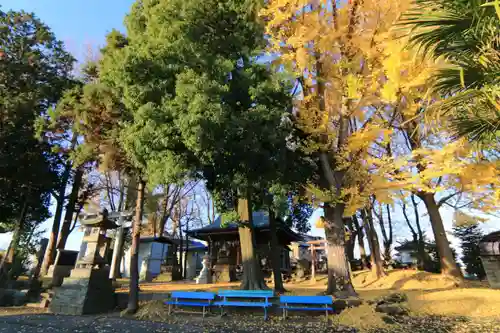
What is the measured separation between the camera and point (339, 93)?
874cm

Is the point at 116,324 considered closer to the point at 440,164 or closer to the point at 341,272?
the point at 341,272

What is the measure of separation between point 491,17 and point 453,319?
6.40 metres

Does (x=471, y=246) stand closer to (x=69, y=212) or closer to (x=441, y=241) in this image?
(x=441, y=241)

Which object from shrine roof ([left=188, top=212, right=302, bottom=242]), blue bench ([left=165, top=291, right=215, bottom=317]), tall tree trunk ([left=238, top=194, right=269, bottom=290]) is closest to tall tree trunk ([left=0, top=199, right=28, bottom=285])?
shrine roof ([left=188, top=212, right=302, bottom=242])

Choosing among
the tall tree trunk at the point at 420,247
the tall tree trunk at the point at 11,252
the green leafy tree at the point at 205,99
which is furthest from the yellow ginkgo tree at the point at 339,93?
the tall tree trunk at the point at 11,252

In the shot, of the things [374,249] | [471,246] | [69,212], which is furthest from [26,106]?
[471,246]

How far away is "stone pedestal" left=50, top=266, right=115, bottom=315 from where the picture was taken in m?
8.67

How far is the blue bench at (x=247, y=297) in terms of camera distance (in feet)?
23.8

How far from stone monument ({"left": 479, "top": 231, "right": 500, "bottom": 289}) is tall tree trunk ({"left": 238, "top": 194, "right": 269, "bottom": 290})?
931cm

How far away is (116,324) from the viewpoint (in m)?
6.92

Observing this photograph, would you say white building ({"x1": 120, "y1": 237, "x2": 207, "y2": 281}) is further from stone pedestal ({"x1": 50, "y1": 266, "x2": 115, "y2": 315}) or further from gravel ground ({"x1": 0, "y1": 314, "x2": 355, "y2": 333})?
gravel ground ({"x1": 0, "y1": 314, "x2": 355, "y2": 333})

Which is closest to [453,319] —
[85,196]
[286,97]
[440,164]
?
[440,164]

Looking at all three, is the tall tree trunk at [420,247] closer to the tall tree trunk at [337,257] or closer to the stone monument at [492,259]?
the stone monument at [492,259]

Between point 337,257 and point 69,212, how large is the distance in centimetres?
1379
